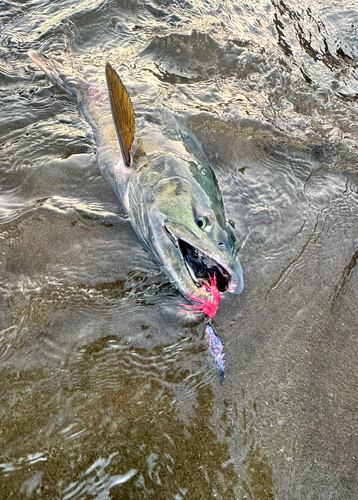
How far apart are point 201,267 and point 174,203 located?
1.55ft

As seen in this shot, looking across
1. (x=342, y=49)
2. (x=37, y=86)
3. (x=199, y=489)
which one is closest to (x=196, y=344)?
(x=199, y=489)

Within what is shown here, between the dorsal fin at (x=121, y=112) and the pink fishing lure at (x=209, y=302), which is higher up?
the dorsal fin at (x=121, y=112)

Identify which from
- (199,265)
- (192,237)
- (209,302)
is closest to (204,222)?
(192,237)

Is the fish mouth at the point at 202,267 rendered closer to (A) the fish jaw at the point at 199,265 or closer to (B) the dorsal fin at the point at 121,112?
(A) the fish jaw at the point at 199,265

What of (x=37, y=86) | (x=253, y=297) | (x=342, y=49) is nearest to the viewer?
(x=253, y=297)

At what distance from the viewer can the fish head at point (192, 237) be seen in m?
2.29

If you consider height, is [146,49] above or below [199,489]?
above

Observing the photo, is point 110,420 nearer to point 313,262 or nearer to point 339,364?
point 339,364

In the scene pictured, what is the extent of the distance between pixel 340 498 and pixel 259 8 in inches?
233

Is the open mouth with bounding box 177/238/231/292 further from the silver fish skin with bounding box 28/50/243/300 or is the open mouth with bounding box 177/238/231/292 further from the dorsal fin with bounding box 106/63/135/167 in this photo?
the dorsal fin with bounding box 106/63/135/167

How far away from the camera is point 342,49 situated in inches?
207

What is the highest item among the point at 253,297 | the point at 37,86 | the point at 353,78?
the point at 353,78

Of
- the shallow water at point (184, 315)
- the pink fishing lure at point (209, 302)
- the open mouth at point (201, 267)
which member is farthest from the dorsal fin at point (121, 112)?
the pink fishing lure at point (209, 302)

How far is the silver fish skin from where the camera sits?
2.33 metres
